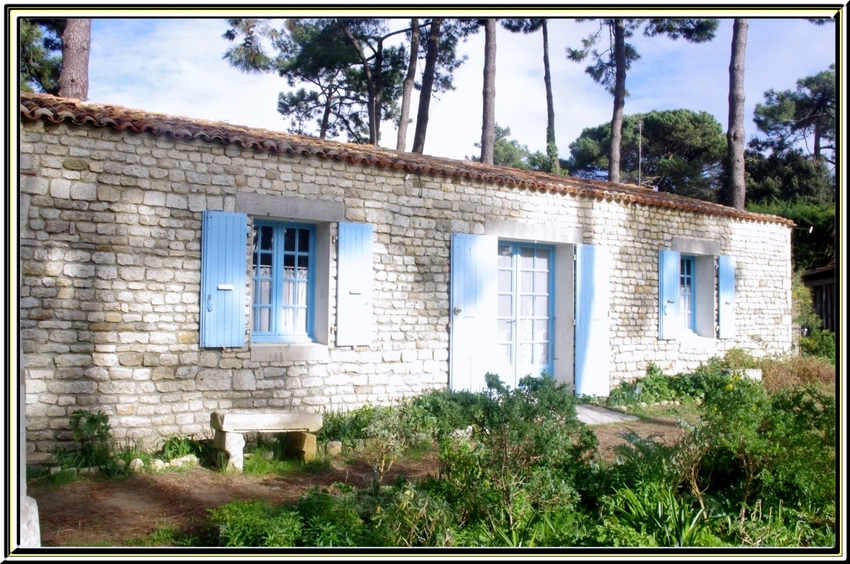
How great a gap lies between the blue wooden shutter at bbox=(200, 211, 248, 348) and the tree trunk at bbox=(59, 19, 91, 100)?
19.0ft

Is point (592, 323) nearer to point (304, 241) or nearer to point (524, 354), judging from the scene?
point (524, 354)

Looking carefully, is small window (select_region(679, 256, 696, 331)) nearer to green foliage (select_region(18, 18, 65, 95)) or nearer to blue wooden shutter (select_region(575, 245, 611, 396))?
blue wooden shutter (select_region(575, 245, 611, 396))

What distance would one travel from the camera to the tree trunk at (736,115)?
1443cm

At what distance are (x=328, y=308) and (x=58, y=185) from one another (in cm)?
280

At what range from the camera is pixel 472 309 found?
8117 millimetres

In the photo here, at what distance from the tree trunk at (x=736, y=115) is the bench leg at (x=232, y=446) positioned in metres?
12.4

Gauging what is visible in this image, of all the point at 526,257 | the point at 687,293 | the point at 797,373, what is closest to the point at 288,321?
the point at 526,257

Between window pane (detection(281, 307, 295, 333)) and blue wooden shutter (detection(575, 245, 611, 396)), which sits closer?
window pane (detection(281, 307, 295, 333))

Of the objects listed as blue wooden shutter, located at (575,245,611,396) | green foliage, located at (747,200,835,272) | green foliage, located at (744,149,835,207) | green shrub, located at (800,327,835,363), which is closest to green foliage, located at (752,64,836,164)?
green foliage, located at (744,149,835,207)

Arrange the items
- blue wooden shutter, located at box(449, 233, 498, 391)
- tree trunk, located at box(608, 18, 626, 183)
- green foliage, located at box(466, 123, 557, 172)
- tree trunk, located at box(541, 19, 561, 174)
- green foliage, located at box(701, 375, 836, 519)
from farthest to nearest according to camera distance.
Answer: green foliage, located at box(466, 123, 557, 172) → tree trunk, located at box(541, 19, 561, 174) → tree trunk, located at box(608, 18, 626, 183) → blue wooden shutter, located at box(449, 233, 498, 391) → green foliage, located at box(701, 375, 836, 519)

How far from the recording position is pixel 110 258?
20.1ft

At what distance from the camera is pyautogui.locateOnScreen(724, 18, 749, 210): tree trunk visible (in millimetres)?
14430

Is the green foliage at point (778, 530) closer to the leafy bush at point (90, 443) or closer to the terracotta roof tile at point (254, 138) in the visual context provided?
the leafy bush at point (90, 443)
